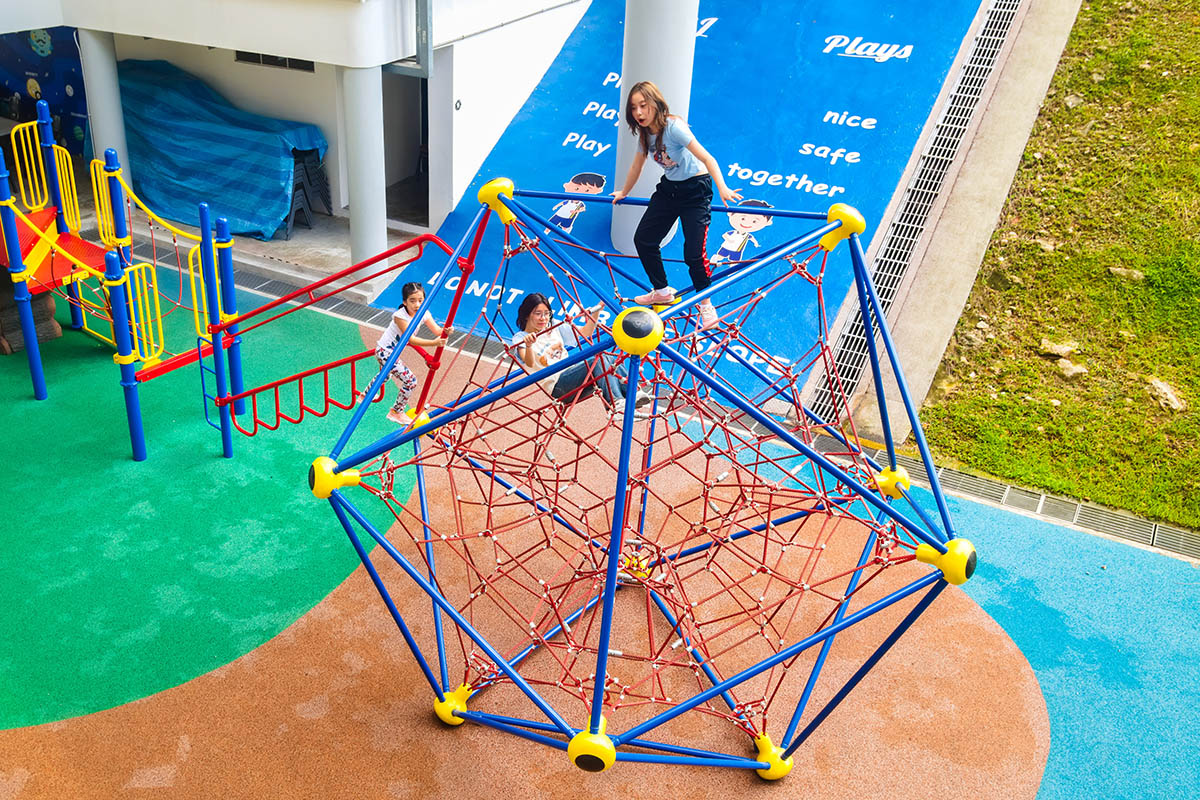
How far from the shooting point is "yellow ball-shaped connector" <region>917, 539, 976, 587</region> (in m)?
4.32

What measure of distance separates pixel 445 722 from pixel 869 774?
94.0 inches

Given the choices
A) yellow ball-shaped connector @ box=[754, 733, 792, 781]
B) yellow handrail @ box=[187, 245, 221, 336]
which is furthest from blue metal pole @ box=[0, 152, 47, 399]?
yellow ball-shaped connector @ box=[754, 733, 792, 781]

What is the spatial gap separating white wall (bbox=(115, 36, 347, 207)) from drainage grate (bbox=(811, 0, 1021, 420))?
6565 mm

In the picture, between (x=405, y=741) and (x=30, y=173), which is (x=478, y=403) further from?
(x=30, y=173)

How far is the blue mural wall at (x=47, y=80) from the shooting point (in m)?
13.5

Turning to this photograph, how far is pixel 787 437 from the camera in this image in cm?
418

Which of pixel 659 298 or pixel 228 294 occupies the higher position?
pixel 659 298

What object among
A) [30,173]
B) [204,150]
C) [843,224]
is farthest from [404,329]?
[204,150]

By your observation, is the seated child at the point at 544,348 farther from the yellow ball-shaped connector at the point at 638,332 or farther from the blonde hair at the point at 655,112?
the yellow ball-shaped connector at the point at 638,332

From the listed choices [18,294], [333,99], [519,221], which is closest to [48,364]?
[18,294]

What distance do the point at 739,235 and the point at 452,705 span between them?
21.7 feet

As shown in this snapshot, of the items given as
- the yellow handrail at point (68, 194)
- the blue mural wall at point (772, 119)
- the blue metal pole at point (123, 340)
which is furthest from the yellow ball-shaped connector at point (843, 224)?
the yellow handrail at point (68, 194)

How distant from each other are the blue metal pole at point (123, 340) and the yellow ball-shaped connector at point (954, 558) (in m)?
5.81

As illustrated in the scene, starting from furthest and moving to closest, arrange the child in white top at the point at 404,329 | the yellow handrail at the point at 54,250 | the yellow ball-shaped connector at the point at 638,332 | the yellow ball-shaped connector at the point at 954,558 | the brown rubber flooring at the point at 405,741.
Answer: the yellow handrail at the point at 54,250
the child in white top at the point at 404,329
the brown rubber flooring at the point at 405,741
the yellow ball-shaped connector at the point at 954,558
the yellow ball-shaped connector at the point at 638,332
